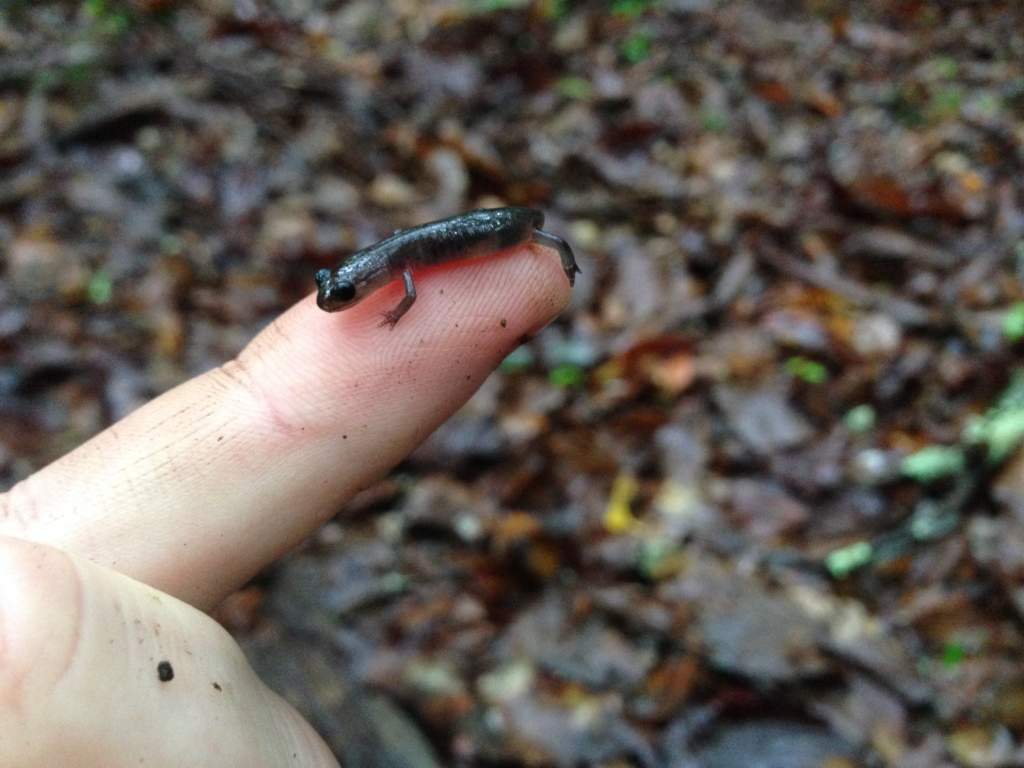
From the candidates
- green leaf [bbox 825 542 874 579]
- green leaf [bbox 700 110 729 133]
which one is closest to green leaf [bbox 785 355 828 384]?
green leaf [bbox 825 542 874 579]

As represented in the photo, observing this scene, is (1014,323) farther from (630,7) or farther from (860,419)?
(630,7)

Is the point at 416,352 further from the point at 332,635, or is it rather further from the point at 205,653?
the point at 332,635

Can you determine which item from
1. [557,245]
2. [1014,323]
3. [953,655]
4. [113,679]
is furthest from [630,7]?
[113,679]

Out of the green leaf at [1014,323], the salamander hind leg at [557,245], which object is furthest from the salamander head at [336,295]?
the green leaf at [1014,323]

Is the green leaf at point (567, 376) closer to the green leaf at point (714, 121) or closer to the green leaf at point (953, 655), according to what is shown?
the green leaf at point (953, 655)

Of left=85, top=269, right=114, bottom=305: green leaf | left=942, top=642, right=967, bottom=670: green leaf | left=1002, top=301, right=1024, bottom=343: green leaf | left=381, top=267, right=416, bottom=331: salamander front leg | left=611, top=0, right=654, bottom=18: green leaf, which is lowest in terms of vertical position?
left=942, top=642, right=967, bottom=670: green leaf

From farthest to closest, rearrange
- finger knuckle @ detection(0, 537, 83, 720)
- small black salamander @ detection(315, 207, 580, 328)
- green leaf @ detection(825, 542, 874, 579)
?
green leaf @ detection(825, 542, 874, 579) < small black salamander @ detection(315, 207, 580, 328) < finger knuckle @ detection(0, 537, 83, 720)

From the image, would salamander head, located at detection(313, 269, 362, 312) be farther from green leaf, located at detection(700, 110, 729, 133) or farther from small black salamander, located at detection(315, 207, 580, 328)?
green leaf, located at detection(700, 110, 729, 133)
